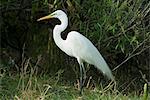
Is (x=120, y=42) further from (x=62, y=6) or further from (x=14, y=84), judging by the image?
(x=14, y=84)

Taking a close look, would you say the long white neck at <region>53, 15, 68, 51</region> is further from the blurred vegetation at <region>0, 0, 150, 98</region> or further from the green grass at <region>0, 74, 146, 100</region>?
the green grass at <region>0, 74, 146, 100</region>

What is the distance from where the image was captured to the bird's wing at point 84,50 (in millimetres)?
A: 5148

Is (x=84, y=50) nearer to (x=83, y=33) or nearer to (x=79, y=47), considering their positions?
(x=79, y=47)

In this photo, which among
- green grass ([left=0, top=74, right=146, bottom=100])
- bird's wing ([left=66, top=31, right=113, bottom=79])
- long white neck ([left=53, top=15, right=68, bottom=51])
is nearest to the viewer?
green grass ([left=0, top=74, right=146, bottom=100])

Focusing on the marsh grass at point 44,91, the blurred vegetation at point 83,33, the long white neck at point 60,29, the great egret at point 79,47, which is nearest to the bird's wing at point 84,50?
the great egret at point 79,47

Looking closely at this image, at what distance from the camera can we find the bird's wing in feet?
16.9

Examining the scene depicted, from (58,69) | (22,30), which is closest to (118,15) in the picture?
(58,69)

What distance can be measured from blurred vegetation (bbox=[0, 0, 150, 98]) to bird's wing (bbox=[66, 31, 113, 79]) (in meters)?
0.27

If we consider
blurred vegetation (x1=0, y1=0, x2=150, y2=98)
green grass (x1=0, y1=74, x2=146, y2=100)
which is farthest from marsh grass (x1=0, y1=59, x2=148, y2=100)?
blurred vegetation (x1=0, y1=0, x2=150, y2=98)

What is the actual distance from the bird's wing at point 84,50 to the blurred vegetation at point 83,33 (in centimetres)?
27

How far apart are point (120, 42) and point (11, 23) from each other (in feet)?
5.74

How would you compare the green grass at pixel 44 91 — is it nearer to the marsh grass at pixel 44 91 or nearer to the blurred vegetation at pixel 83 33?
the marsh grass at pixel 44 91

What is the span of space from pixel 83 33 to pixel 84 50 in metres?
0.63

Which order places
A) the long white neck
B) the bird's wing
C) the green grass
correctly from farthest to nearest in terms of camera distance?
the long white neck
the bird's wing
the green grass
